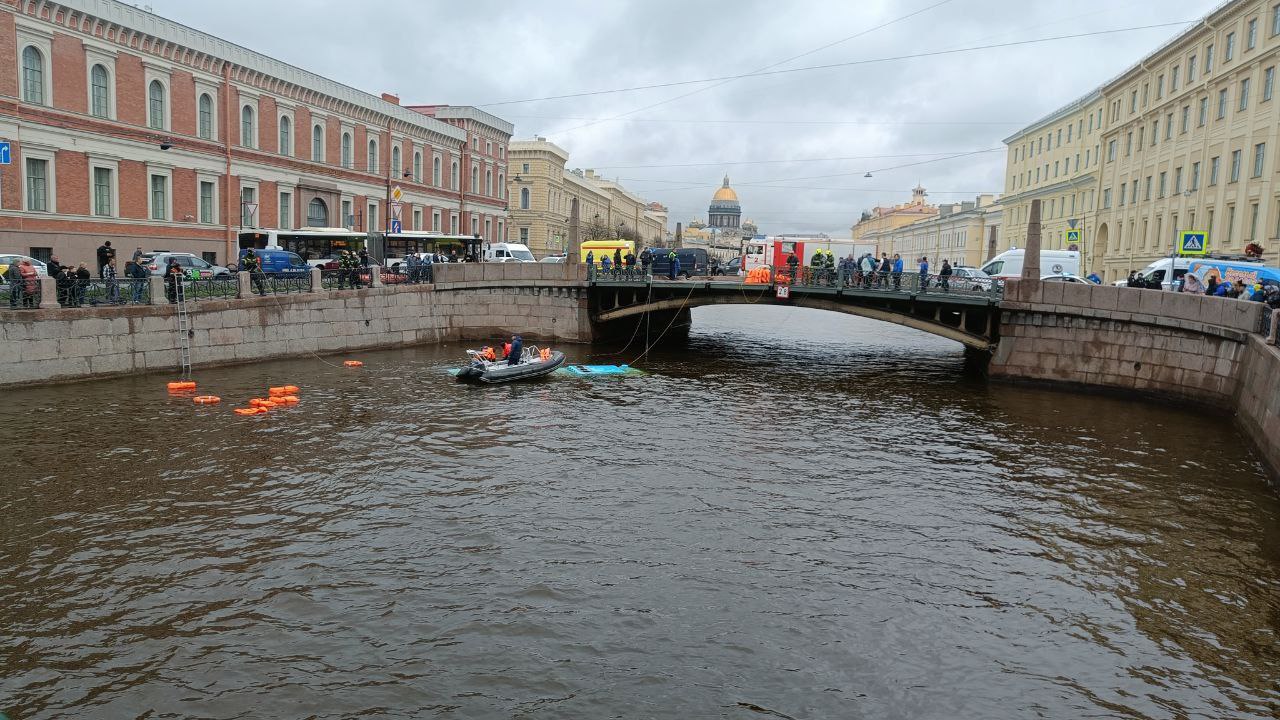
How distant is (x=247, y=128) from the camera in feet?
144

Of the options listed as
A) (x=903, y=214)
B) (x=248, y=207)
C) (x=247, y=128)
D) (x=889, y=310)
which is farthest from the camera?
(x=903, y=214)

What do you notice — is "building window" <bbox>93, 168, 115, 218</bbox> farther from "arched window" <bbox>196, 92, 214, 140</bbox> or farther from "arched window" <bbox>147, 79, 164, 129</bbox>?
"arched window" <bbox>196, 92, 214, 140</bbox>

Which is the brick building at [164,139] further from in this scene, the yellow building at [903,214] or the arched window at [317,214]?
the yellow building at [903,214]

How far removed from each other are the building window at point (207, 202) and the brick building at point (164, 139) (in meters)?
0.07

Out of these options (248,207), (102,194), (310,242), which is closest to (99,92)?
(102,194)

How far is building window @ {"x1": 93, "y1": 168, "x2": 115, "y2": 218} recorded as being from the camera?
35.7 m

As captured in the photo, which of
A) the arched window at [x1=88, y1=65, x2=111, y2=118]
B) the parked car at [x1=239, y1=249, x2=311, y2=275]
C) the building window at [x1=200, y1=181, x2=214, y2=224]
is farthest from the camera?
the building window at [x1=200, y1=181, x2=214, y2=224]

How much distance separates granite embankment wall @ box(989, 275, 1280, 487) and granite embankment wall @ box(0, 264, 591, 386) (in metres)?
16.9

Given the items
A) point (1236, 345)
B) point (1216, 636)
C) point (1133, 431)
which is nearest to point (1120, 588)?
point (1216, 636)

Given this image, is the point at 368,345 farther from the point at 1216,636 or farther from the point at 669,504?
the point at 1216,636

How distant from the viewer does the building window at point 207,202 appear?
1620 inches

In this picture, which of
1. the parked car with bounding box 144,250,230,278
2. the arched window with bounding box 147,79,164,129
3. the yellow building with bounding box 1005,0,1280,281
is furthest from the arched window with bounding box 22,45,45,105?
the yellow building with bounding box 1005,0,1280,281

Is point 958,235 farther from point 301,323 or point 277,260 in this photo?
point 301,323

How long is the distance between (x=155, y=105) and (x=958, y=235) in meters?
84.3
